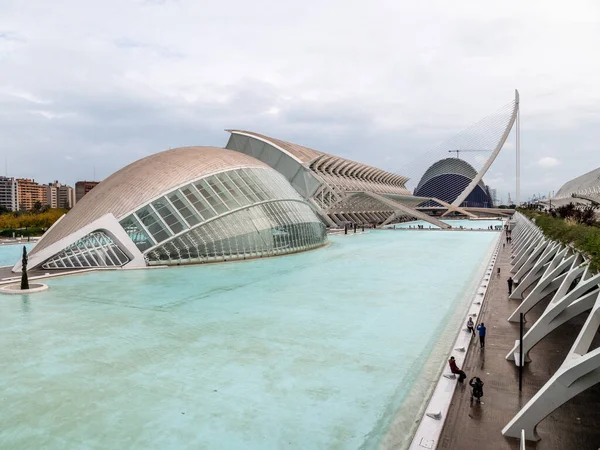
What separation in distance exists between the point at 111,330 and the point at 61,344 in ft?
4.96

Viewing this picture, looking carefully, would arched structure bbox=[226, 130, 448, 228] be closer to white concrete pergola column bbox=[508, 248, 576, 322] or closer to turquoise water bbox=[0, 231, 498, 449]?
turquoise water bbox=[0, 231, 498, 449]

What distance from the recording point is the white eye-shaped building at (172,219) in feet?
85.1

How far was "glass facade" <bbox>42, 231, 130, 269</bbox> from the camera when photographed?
25734 millimetres

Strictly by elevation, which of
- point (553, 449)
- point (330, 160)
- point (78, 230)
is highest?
point (330, 160)

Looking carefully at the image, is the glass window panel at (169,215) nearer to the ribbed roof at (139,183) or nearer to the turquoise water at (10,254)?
the ribbed roof at (139,183)

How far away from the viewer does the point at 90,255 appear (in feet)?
85.1

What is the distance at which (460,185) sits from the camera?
148875mm

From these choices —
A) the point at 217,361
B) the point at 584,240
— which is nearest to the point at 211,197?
the point at 217,361

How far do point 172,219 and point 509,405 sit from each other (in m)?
22.1

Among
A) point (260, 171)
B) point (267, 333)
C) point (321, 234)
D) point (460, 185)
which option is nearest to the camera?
→ point (267, 333)

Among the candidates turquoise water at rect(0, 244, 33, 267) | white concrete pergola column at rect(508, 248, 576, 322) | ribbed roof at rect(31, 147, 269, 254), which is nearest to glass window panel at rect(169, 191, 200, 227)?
ribbed roof at rect(31, 147, 269, 254)

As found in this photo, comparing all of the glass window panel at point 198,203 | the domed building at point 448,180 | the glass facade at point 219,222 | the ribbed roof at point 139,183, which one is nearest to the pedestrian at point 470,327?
the glass facade at point 219,222

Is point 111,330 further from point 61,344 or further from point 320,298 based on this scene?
point 320,298

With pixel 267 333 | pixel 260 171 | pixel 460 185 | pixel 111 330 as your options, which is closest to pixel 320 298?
pixel 267 333
